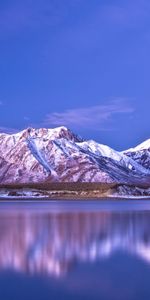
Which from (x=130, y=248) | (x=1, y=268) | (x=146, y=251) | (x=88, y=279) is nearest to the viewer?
(x=88, y=279)

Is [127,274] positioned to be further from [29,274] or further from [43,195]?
[43,195]

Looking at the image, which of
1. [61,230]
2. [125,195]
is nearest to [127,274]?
[61,230]

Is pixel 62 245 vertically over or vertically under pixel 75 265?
over

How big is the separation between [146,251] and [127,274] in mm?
6040

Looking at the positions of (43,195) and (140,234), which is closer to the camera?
(140,234)

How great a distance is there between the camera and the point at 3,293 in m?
17.1

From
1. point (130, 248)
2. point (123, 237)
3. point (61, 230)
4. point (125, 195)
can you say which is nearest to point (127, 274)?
point (130, 248)

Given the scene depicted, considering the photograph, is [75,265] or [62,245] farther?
[62,245]

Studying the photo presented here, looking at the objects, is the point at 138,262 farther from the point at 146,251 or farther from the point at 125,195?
the point at 125,195

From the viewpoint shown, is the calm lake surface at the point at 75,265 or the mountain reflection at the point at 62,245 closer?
the calm lake surface at the point at 75,265

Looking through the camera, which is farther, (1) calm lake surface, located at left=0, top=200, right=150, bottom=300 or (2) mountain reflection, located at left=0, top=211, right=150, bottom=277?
(2) mountain reflection, located at left=0, top=211, right=150, bottom=277

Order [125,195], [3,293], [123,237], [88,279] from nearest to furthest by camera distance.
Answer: [3,293], [88,279], [123,237], [125,195]

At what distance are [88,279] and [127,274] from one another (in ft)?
6.06

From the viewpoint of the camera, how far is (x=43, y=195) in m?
194
